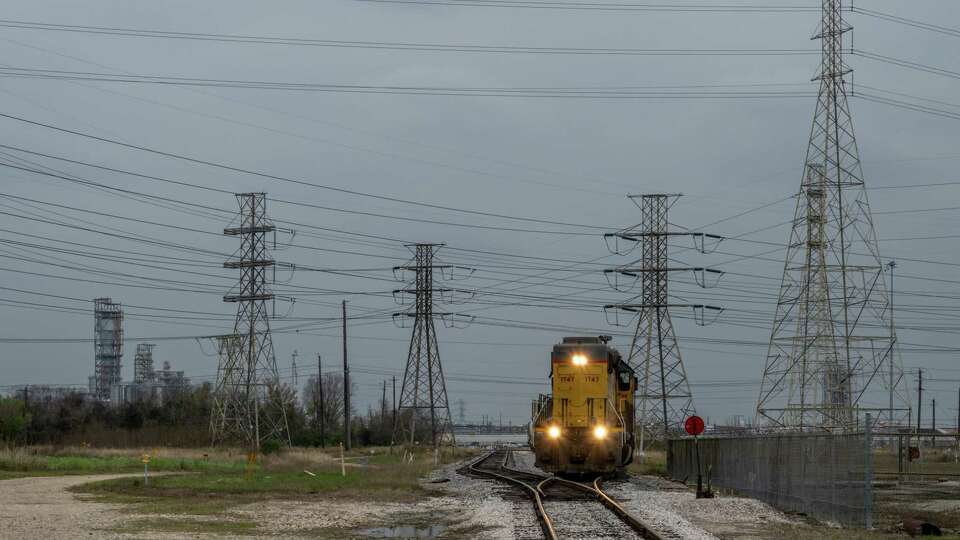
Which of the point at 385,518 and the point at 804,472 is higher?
the point at 804,472

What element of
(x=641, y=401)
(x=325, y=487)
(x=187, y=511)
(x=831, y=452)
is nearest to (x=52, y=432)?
(x=641, y=401)

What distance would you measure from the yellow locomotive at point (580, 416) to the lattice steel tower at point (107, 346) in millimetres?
123975

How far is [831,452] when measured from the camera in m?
24.5

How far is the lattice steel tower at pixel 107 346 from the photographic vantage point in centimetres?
15250

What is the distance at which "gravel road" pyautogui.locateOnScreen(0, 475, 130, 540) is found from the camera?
20.7 meters

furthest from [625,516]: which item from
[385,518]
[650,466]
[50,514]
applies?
[650,466]

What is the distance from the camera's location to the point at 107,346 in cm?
15688

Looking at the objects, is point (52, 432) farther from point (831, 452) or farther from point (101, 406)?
→ point (831, 452)

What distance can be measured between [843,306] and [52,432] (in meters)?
71.6

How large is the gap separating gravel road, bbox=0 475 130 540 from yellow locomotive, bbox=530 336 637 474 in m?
15.3

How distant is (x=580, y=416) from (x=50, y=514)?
18.5 metres

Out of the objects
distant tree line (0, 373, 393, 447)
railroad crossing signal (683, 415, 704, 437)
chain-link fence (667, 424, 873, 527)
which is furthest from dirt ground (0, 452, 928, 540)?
distant tree line (0, 373, 393, 447)

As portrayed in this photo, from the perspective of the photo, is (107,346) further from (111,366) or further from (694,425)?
(694,425)

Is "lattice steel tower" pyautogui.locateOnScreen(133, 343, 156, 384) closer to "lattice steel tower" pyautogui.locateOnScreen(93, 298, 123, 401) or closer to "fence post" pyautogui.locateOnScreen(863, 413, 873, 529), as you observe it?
"lattice steel tower" pyautogui.locateOnScreen(93, 298, 123, 401)
